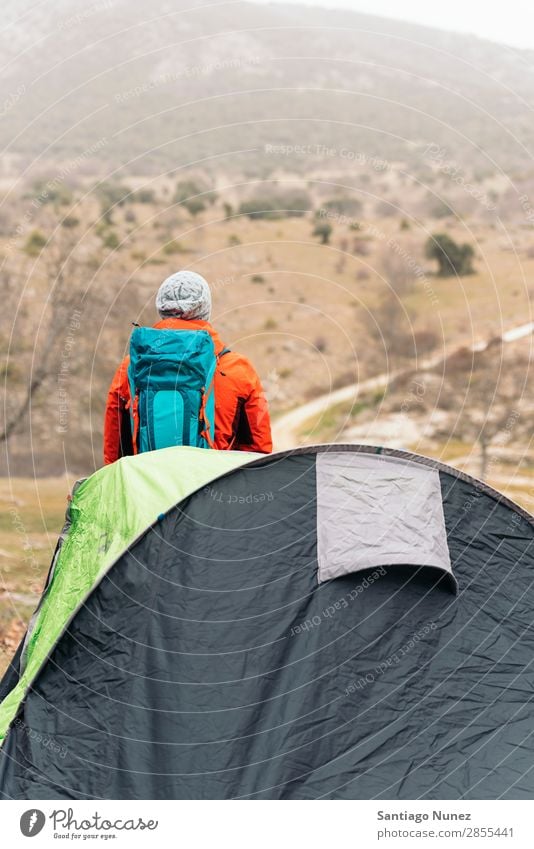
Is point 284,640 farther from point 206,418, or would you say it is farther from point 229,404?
point 229,404

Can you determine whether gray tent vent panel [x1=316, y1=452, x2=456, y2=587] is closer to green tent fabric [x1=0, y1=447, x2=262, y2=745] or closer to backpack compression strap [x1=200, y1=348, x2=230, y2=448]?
green tent fabric [x1=0, y1=447, x2=262, y2=745]

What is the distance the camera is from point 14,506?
18.6 meters

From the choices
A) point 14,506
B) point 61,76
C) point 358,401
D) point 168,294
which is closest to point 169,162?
point 61,76

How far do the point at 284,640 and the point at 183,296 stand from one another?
2.19 m

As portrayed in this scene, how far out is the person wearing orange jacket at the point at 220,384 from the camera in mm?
5762

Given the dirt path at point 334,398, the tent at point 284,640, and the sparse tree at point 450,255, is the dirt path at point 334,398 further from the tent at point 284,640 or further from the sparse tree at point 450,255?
the tent at point 284,640

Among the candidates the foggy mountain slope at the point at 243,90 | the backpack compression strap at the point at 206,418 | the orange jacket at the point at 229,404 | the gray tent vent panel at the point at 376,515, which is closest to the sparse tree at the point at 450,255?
the foggy mountain slope at the point at 243,90

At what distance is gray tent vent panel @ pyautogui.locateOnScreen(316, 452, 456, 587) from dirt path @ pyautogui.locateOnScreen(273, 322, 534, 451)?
60.3 feet

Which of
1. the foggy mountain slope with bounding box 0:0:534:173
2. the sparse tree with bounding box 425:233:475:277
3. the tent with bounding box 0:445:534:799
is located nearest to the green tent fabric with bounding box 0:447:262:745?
the tent with bounding box 0:445:534:799

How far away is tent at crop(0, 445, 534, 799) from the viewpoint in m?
4.44

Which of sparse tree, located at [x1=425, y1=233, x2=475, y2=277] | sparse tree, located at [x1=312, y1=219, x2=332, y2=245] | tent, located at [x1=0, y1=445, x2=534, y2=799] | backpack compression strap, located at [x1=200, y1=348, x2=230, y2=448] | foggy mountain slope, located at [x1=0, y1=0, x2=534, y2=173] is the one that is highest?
foggy mountain slope, located at [x1=0, y1=0, x2=534, y2=173]

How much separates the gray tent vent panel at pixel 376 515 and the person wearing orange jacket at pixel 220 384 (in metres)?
0.72

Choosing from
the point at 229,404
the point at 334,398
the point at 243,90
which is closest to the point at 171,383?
the point at 229,404

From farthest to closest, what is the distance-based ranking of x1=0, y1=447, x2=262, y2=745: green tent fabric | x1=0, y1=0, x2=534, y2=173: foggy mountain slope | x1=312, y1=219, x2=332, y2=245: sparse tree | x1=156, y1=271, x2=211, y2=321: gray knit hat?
x1=0, y1=0, x2=534, y2=173: foggy mountain slope, x1=312, y1=219, x2=332, y2=245: sparse tree, x1=156, y1=271, x2=211, y2=321: gray knit hat, x1=0, y1=447, x2=262, y2=745: green tent fabric
